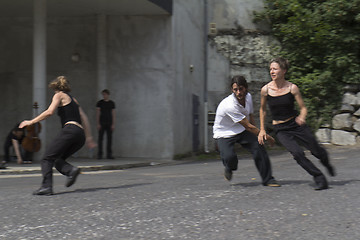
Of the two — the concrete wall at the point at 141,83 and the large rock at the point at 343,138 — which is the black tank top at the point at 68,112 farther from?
the large rock at the point at 343,138

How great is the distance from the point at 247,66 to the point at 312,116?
319 centimetres

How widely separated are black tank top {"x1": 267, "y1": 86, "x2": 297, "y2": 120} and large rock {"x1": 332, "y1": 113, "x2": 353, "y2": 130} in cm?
1169

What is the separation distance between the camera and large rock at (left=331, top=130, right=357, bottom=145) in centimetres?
1723

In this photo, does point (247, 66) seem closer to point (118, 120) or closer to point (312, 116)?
point (312, 116)

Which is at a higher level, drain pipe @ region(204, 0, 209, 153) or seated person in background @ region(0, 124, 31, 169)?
drain pipe @ region(204, 0, 209, 153)

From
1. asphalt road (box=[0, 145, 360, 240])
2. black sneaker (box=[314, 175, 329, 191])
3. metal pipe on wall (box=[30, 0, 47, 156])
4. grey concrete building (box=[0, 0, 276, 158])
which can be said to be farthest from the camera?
grey concrete building (box=[0, 0, 276, 158])

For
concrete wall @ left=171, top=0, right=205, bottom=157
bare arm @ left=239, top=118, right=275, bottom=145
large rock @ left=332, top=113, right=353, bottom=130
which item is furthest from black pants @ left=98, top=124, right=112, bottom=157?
large rock @ left=332, top=113, right=353, bottom=130

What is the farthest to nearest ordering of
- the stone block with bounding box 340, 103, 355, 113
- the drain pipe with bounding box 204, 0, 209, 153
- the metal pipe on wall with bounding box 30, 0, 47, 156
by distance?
the drain pipe with bounding box 204, 0, 209, 153 → the stone block with bounding box 340, 103, 355, 113 → the metal pipe on wall with bounding box 30, 0, 47, 156

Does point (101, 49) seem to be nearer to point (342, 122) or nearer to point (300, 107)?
point (342, 122)

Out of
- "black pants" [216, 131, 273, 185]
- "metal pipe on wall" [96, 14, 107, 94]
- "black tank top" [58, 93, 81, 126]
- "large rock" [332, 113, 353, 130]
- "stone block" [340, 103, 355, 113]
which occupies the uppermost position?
"metal pipe on wall" [96, 14, 107, 94]

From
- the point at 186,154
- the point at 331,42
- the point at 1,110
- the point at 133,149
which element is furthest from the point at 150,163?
the point at 331,42

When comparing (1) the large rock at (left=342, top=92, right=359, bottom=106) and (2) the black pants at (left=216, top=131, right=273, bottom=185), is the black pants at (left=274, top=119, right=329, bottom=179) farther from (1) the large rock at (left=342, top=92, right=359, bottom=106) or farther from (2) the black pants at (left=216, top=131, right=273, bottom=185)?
(1) the large rock at (left=342, top=92, right=359, bottom=106)

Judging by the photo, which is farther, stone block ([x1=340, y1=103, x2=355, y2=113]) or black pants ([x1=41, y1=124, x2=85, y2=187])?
stone block ([x1=340, y1=103, x2=355, y2=113])

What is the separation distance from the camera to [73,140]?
6691 mm
